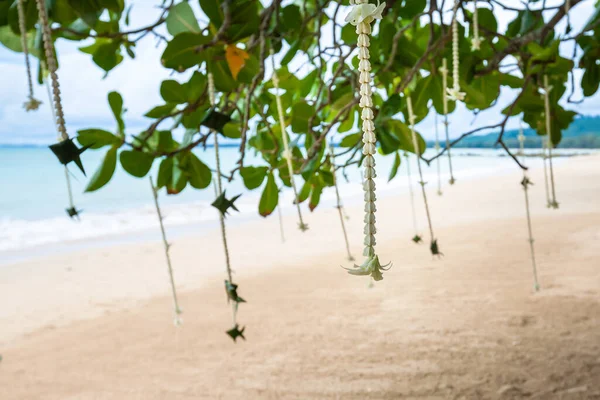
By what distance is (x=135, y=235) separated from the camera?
22.4 ft

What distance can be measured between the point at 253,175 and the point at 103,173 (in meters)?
0.33

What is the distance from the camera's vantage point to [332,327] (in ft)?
7.62

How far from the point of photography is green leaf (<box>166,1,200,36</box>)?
74 centimetres

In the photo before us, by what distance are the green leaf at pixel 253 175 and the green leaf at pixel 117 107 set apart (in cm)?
24

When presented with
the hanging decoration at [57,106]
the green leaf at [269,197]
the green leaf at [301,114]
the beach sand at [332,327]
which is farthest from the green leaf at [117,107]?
the beach sand at [332,327]

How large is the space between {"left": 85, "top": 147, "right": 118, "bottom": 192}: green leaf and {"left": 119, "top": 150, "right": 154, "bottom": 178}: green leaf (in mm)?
68

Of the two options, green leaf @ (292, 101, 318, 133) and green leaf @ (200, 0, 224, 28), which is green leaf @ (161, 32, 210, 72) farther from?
green leaf @ (292, 101, 318, 133)

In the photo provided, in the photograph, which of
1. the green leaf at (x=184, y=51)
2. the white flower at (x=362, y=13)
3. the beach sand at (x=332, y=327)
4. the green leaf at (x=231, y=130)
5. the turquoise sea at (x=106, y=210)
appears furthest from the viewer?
the turquoise sea at (x=106, y=210)

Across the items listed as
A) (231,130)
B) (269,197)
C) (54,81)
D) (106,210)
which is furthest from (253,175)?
(106,210)

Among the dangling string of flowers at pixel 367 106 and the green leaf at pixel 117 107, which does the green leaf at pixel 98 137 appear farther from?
the dangling string of flowers at pixel 367 106

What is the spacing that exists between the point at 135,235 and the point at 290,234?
8.13 ft

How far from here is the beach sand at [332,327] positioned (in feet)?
6.06

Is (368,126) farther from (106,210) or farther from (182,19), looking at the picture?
(106,210)

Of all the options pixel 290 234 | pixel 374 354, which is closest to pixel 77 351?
pixel 374 354
